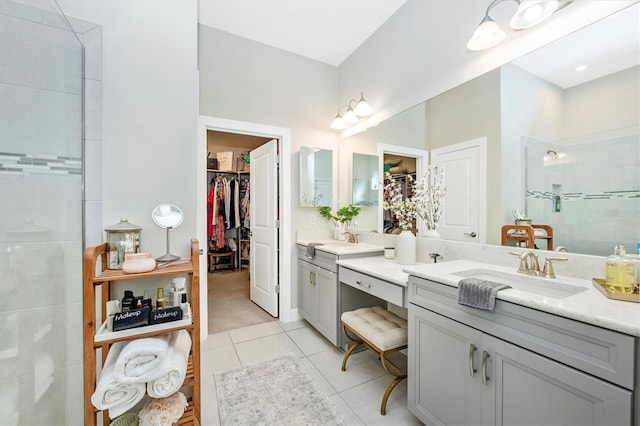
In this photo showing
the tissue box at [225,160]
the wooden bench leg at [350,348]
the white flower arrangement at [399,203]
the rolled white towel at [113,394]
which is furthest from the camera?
the tissue box at [225,160]

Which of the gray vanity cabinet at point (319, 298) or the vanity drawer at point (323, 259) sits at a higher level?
the vanity drawer at point (323, 259)

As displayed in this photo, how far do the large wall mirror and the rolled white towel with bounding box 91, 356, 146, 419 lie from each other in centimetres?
205

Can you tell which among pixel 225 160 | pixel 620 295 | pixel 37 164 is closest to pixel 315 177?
pixel 37 164

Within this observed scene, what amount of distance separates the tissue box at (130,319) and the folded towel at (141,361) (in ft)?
0.24

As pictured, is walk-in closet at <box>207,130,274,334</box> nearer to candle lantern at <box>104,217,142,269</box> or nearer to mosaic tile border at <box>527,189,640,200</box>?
candle lantern at <box>104,217,142,269</box>

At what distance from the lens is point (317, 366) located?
6.82 feet

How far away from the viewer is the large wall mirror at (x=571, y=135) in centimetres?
116

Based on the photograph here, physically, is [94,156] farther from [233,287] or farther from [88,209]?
[233,287]

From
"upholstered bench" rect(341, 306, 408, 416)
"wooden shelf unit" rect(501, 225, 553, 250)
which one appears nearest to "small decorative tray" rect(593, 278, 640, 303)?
"wooden shelf unit" rect(501, 225, 553, 250)

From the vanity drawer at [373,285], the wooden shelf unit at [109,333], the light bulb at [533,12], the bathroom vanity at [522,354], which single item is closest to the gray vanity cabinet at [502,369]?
the bathroom vanity at [522,354]

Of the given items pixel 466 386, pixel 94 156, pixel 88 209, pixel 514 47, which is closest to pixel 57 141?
pixel 94 156

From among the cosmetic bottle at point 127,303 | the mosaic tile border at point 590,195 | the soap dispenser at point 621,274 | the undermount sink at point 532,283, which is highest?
the mosaic tile border at point 590,195

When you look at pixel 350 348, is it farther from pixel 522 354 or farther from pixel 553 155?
pixel 553 155

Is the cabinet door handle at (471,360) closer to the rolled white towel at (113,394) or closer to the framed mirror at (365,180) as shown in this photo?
the rolled white towel at (113,394)
